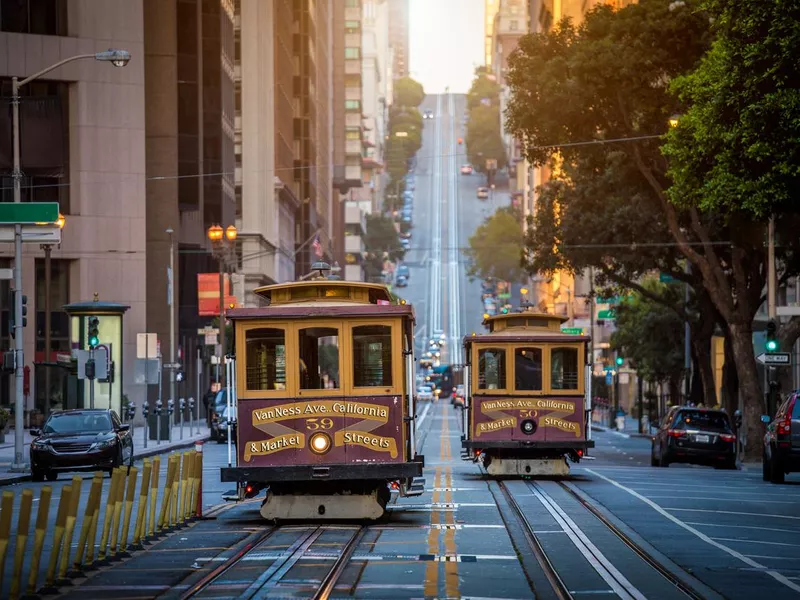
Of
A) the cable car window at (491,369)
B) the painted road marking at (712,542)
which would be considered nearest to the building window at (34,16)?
the cable car window at (491,369)

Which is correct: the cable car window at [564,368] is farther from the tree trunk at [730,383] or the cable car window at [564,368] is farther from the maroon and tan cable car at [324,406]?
the tree trunk at [730,383]

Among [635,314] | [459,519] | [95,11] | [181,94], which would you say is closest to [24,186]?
[95,11]

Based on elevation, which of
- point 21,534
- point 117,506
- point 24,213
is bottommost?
point 117,506

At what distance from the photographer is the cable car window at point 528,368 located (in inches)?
1305

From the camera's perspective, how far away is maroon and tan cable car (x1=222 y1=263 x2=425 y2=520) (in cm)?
2166

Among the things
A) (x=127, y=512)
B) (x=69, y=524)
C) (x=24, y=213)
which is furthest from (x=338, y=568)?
(x=24, y=213)

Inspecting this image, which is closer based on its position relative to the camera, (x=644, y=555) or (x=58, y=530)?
(x=58, y=530)

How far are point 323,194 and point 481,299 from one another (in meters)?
40.6

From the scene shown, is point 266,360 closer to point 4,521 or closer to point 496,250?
point 4,521

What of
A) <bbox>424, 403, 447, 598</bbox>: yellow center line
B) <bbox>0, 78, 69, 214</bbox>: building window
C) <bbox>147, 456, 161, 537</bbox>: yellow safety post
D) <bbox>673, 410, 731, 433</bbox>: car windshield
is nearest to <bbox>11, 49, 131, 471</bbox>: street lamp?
<bbox>424, 403, 447, 598</bbox>: yellow center line

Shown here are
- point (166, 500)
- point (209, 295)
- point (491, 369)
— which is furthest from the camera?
point (209, 295)

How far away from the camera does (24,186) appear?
72.1 meters

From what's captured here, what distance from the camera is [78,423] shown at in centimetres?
3666

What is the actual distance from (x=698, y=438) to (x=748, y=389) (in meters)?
5.01
